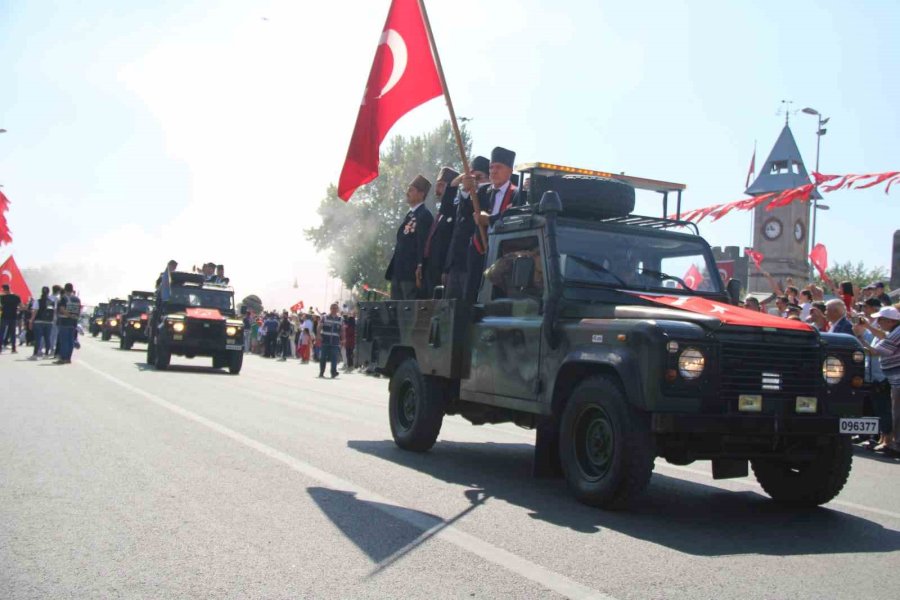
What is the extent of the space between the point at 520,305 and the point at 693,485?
2.17 m

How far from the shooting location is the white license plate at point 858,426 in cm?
637

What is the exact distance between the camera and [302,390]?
56.9 feet

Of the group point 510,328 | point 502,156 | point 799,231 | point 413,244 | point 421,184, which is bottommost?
point 510,328

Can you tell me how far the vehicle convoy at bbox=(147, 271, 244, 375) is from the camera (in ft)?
71.7

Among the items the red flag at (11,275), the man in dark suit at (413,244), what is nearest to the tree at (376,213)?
the red flag at (11,275)

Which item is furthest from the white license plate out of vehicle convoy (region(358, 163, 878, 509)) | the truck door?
the truck door

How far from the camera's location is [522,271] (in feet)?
23.8

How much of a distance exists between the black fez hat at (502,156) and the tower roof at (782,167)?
3840 inches

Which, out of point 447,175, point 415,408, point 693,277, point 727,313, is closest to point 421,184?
point 447,175

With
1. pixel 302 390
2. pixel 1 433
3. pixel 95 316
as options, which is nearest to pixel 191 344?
A: pixel 302 390

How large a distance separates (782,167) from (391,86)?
10086 centimetres

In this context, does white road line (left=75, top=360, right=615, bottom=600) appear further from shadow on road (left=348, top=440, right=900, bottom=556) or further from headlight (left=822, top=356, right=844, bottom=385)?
headlight (left=822, top=356, right=844, bottom=385)

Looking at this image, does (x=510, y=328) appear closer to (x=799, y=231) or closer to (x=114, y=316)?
(x=114, y=316)

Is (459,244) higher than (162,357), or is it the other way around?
(459,244)
